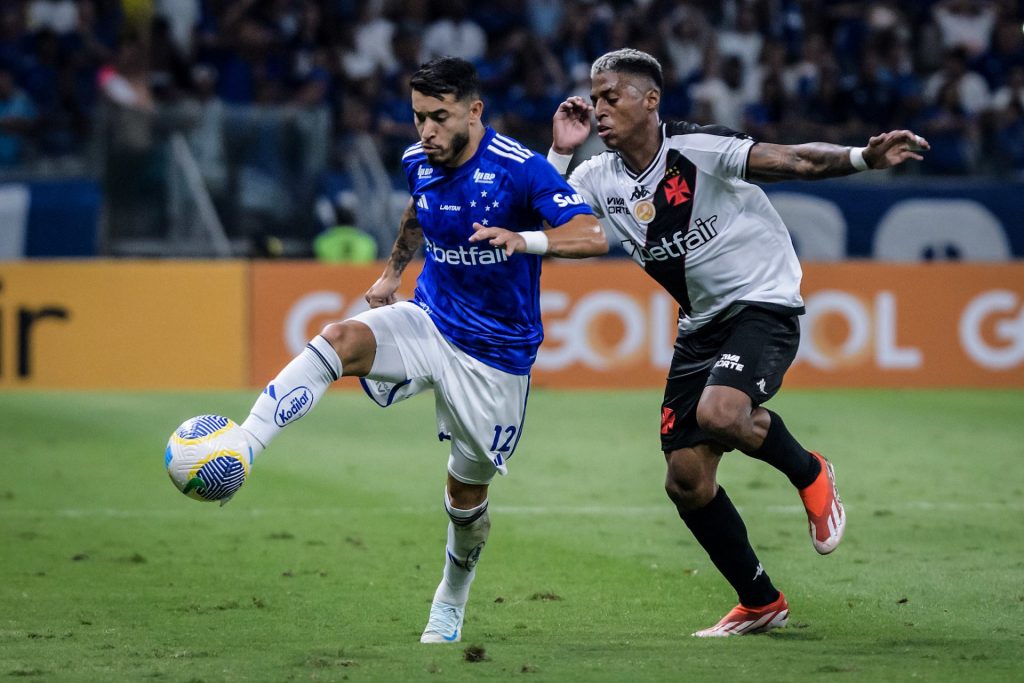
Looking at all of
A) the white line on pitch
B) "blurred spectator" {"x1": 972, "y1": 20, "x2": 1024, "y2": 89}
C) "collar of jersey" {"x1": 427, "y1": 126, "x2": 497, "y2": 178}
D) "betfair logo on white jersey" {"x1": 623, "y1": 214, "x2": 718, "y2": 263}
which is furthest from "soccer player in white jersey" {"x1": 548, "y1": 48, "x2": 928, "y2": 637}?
"blurred spectator" {"x1": 972, "y1": 20, "x2": 1024, "y2": 89}

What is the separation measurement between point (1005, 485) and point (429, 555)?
4.44 metres

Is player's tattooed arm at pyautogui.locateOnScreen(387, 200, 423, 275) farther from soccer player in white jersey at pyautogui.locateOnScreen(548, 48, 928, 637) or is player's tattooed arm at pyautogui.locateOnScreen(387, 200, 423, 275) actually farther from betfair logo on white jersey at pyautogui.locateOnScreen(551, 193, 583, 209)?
betfair logo on white jersey at pyautogui.locateOnScreen(551, 193, 583, 209)

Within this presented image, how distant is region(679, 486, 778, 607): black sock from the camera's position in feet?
20.0

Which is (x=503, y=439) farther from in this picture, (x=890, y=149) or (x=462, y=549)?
(x=890, y=149)

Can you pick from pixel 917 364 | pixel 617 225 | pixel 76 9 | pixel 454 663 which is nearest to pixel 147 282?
pixel 76 9

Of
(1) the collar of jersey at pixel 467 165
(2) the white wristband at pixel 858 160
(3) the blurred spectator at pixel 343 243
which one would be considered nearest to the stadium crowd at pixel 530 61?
(3) the blurred spectator at pixel 343 243

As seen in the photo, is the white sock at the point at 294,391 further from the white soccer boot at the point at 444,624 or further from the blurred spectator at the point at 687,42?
the blurred spectator at the point at 687,42

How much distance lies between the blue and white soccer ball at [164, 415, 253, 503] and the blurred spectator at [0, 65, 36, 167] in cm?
1237

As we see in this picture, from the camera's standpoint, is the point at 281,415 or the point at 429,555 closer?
the point at 281,415

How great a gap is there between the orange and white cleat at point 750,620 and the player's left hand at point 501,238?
5.58 ft

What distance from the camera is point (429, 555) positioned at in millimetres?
7941

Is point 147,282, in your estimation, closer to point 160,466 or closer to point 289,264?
point 289,264

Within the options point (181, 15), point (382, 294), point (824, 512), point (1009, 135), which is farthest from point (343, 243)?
point (824, 512)

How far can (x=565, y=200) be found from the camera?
19.2 feet
